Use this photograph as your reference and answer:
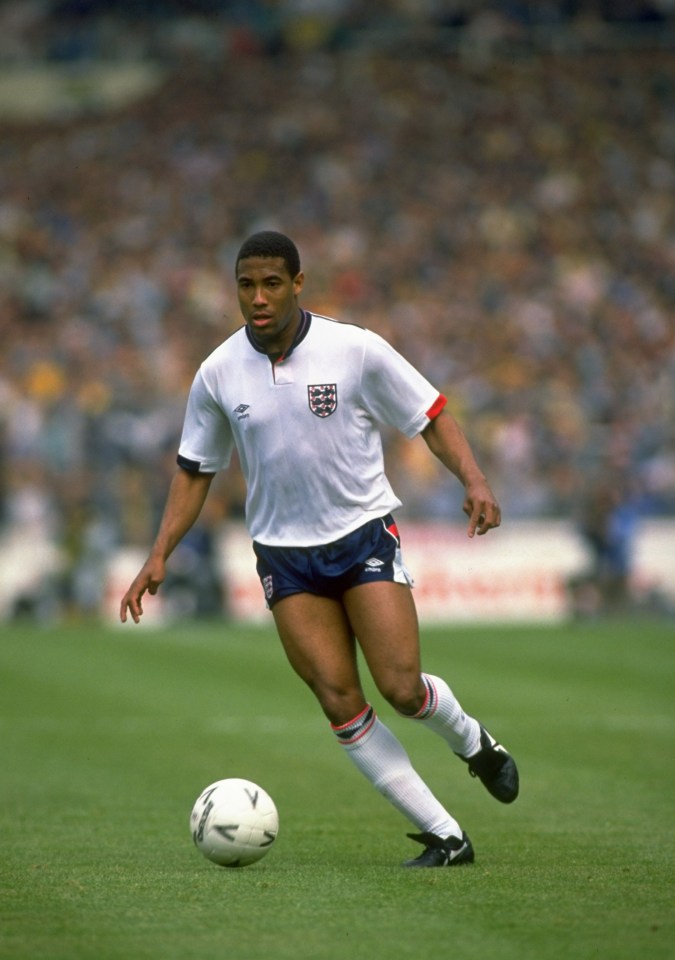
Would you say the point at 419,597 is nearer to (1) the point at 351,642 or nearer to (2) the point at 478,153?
(2) the point at 478,153

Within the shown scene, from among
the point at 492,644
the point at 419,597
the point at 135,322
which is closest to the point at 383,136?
the point at 135,322

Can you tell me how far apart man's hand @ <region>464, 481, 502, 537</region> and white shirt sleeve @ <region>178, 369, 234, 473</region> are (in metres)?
1.18

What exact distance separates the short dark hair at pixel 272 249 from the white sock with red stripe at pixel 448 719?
70.0 inches

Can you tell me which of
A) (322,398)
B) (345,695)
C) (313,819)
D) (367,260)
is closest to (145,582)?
(345,695)

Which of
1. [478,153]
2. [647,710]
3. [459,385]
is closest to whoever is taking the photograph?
[647,710]

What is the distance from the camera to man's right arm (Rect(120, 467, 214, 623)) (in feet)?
23.2

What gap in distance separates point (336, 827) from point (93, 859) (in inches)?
62.2

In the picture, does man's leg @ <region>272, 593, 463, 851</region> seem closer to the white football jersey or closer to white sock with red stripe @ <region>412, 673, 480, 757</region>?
white sock with red stripe @ <region>412, 673, 480, 757</region>

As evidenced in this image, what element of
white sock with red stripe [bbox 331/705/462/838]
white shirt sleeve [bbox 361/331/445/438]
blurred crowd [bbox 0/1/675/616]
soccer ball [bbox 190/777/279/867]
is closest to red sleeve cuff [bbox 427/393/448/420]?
white shirt sleeve [bbox 361/331/445/438]

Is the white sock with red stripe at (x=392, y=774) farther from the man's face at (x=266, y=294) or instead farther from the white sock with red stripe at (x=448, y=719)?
the man's face at (x=266, y=294)

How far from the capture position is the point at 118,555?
24188 mm

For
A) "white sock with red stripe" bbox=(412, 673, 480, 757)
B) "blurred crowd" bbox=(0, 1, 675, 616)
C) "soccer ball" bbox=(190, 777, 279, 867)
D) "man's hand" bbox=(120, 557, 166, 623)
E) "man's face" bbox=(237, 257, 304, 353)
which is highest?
"blurred crowd" bbox=(0, 1, 675, 616)

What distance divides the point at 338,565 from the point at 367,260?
24.4 meters

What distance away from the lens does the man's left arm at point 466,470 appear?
6.68 metres
